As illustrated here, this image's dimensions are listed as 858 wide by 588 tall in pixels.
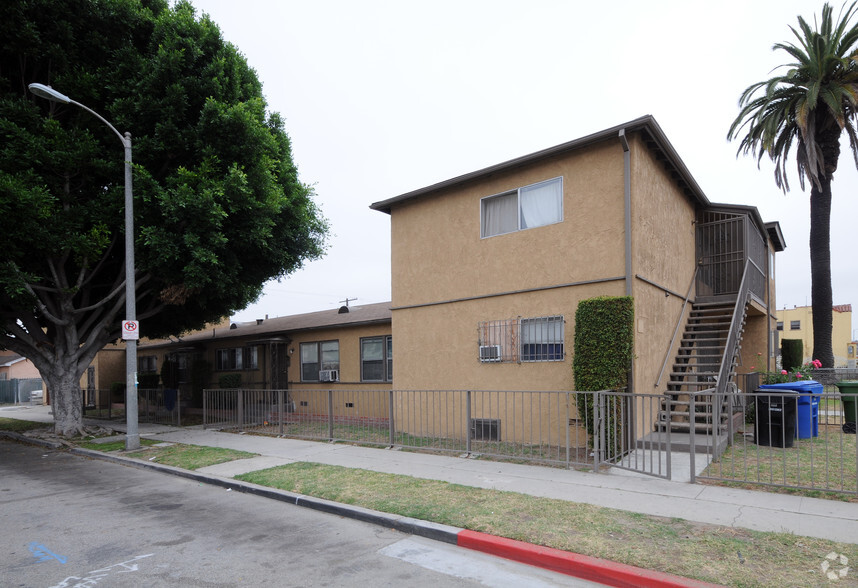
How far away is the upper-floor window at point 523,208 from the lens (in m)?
11.2

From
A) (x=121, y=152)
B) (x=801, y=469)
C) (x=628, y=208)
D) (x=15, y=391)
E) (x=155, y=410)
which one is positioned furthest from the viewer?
(x=15, y=391)

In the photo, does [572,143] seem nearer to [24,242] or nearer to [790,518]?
[790,518]

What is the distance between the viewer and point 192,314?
17.6m

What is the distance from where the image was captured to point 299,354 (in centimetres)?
1941

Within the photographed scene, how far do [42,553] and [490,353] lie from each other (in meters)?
A: 8.39

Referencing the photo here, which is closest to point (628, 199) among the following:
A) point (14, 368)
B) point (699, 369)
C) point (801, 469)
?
point (699, 369)

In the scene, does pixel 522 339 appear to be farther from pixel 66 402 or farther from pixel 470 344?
pixel 66 402

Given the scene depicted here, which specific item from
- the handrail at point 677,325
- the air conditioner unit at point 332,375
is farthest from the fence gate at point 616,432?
the air conditioner unit at point 332,375

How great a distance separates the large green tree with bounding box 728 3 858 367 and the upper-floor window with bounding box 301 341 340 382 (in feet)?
54.8

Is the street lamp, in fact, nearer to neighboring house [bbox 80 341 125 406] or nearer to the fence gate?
the fence gate

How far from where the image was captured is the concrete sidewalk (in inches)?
223

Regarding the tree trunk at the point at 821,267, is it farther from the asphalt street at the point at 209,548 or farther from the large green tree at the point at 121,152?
the asphalt street at the point at 209,548

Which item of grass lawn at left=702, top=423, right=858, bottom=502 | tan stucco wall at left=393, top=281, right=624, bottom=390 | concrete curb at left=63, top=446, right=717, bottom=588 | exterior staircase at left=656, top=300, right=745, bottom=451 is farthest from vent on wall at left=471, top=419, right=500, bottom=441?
concrete curb at left=63, top=446, right=717, bottom=588

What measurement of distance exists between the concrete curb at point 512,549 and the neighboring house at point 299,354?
25.3 ft
